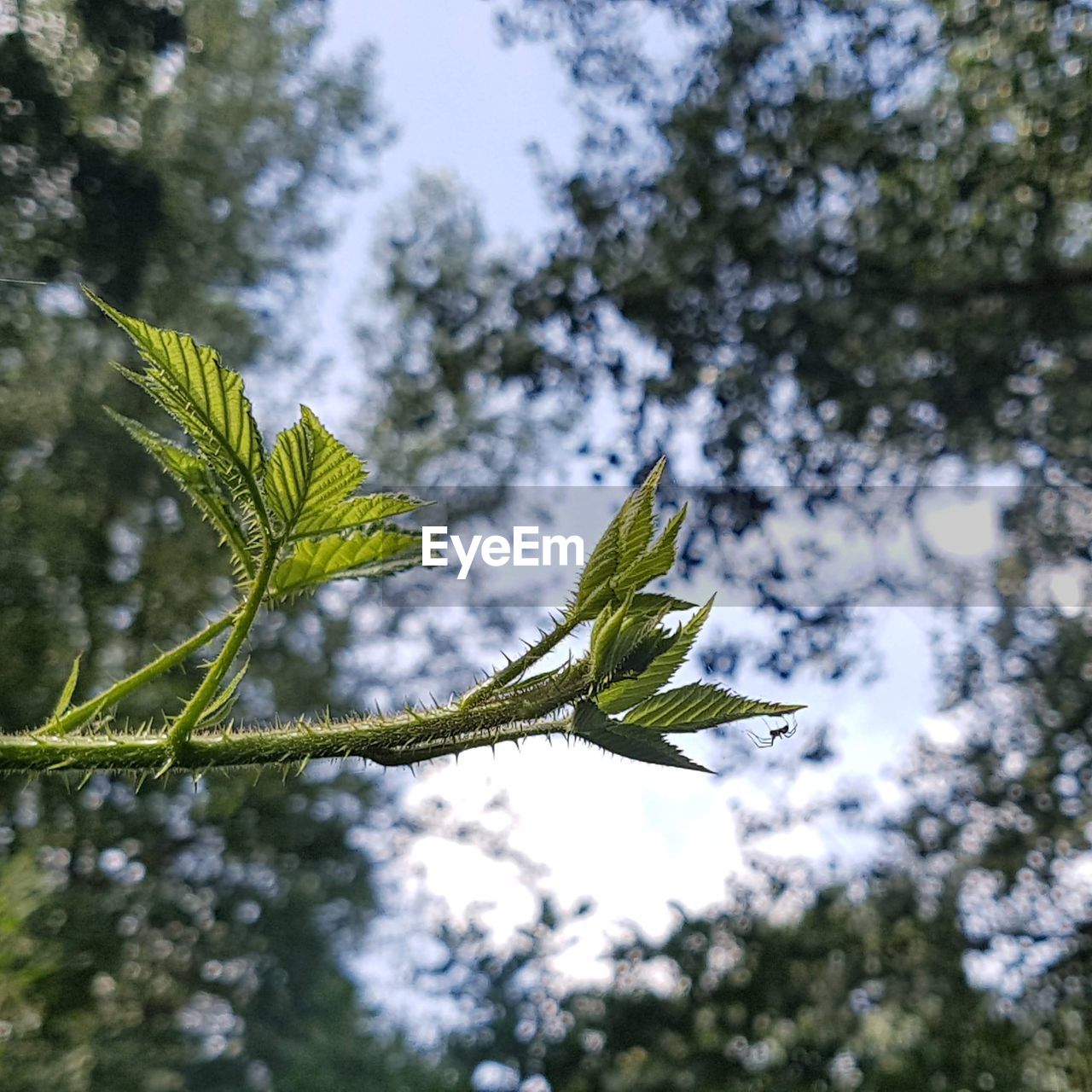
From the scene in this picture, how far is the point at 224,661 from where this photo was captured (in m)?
0.23

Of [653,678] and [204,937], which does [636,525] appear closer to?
[653,678]

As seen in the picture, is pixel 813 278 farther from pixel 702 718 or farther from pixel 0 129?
pixel 702 718

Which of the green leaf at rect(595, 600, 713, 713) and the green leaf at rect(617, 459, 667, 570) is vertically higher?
the green leaf at rect(617, 459, 667, 570)

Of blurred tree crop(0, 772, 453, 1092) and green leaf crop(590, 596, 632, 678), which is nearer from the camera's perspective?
green leaf crop(590, 596, 632, 678)

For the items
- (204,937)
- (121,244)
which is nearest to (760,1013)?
(204,937)

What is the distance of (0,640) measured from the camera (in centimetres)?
368

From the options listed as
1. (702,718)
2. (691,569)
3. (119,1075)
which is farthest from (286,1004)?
(702,718)

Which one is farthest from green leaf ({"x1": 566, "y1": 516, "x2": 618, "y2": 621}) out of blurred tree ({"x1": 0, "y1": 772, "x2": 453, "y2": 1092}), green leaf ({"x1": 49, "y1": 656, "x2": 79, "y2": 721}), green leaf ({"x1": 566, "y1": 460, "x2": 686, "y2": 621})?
blurred tree ({"x1": 0, "y1": 772, "x2": 453, "y2": 1092})

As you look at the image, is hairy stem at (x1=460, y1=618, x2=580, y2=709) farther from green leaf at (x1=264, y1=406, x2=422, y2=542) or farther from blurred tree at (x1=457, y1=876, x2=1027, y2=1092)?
blurred tree at (x1=457, y1=876, x2=1027, y2=1092)

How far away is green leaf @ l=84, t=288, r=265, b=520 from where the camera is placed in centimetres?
24

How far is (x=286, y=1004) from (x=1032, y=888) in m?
3.02

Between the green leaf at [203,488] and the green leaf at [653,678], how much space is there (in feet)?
0.32

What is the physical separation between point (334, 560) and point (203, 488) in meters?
0.04

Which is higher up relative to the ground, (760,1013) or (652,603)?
(652,603)
